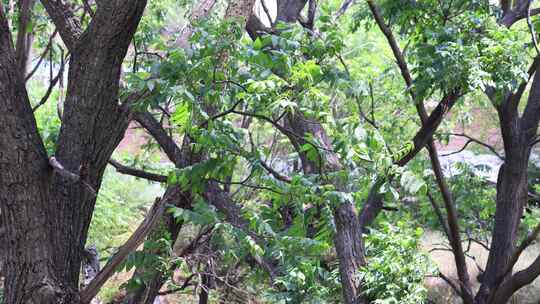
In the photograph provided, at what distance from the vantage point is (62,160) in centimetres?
338

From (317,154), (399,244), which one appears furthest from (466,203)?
(317,154)

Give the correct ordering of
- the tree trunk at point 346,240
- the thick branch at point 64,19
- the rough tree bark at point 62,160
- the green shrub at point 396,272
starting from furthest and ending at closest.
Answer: the tree trunk at point 346,240
the green shrub at point 396,272
the thick branch at point 64,19
the rough tree bark at point 62,160

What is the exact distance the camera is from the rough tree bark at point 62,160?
3.14 meters

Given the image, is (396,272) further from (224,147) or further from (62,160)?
(62,160)

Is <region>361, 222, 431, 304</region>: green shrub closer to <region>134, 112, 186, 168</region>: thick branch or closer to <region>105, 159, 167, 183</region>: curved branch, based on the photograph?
<region>134, 112, 186, 168</region>: thick branch

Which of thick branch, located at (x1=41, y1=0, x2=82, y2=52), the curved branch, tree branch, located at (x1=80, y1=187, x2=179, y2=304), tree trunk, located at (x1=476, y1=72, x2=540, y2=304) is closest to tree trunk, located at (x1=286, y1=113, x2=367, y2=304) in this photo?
the curved branch

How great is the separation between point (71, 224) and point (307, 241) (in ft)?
4.46

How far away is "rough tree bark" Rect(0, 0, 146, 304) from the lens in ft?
10.3

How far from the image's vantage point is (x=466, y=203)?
26.3 feet

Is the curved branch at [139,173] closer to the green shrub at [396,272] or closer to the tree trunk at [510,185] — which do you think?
the green shrub at [396,272]

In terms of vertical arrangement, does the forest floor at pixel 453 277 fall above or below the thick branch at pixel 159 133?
above

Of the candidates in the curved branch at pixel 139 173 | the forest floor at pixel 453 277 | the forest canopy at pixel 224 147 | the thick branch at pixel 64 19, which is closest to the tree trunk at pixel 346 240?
the forest canopy at pixel 224 147

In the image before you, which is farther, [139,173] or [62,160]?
[139,173]

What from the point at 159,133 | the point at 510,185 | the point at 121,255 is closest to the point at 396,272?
the point at 121,255
